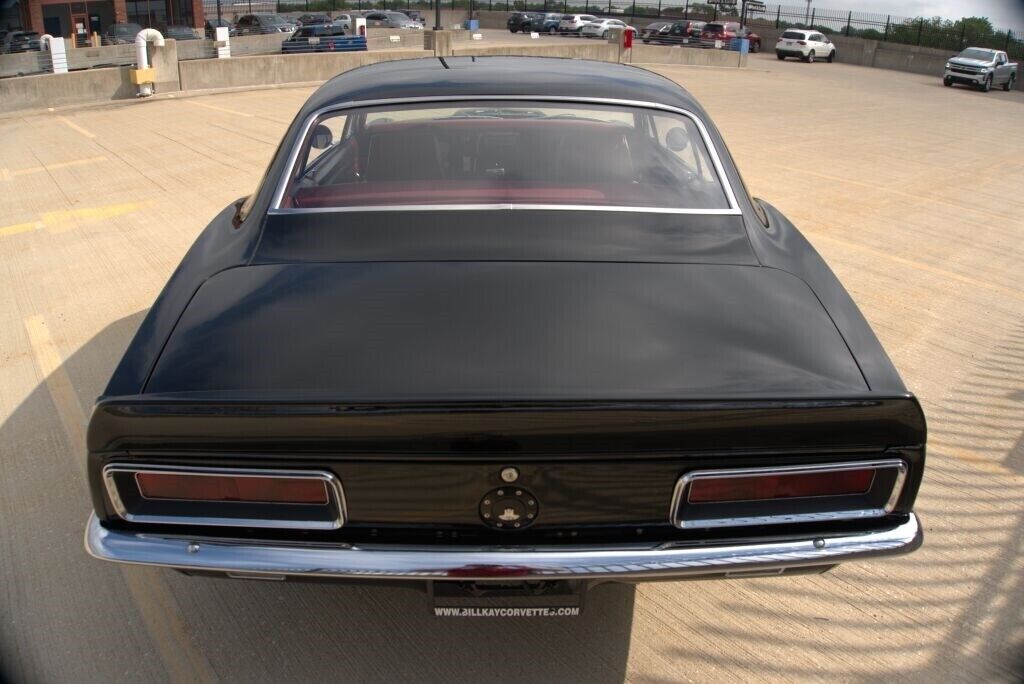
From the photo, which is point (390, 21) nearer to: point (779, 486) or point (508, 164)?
point (508, 164)

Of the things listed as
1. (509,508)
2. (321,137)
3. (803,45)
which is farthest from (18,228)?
(803,45)

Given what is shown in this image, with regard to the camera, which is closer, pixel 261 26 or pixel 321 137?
pixel 321 137

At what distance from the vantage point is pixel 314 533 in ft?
7.19

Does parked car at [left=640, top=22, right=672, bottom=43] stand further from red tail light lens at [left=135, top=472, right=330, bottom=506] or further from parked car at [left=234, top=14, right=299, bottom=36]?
red tail light lens at [left=135, top=472, right=330, bottom=506]

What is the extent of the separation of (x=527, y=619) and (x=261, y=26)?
38019 mm

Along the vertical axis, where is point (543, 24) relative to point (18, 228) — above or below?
above

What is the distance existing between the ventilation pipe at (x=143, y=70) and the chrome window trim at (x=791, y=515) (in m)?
18.0

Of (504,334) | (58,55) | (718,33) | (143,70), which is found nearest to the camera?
(504,334)

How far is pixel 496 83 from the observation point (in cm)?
339

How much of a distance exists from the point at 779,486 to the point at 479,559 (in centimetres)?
80

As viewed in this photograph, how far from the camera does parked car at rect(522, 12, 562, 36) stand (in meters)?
46.7

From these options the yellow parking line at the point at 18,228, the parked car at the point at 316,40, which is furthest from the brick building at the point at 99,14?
the yellow parking line at the point at 18,228

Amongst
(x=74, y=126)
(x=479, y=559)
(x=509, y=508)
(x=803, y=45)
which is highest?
(x=803, y=45)

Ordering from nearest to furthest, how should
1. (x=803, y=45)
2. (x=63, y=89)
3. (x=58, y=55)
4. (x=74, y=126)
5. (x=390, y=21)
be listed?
(x=74, y=126), (x=63, y=89), (x=58, y=55), (x=803, y=45), (x=390, y=21)
